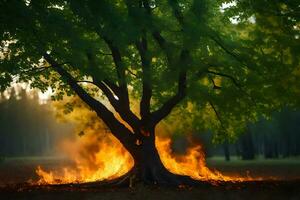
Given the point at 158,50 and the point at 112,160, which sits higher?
the point at 158,50

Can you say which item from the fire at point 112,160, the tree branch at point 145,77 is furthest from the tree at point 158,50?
the fire at point 112,160

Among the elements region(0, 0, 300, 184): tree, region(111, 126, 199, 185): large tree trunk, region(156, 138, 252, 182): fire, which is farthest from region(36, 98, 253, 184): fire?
region(0, 0, 300, 184): tree

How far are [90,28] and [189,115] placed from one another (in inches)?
457

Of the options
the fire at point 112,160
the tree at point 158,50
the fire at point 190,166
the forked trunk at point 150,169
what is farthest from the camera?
the fire at point 190,166

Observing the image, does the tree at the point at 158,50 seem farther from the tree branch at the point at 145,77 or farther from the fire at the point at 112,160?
the fire at the point at 112,160

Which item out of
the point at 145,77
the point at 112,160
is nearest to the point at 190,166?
the point at 112,160

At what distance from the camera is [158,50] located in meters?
20.9

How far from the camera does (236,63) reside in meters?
21.5

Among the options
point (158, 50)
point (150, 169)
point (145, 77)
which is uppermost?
point (158, 50)

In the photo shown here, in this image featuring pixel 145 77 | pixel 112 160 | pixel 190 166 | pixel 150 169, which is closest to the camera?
pixel 145 77

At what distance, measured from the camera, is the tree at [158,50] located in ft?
62.4

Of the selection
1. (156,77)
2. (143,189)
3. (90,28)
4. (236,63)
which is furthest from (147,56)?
(143,189)

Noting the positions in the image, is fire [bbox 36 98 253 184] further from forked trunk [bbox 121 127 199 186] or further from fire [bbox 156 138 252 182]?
forked trunk [bbox 121 127 199 186]

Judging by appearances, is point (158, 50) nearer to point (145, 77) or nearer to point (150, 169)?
point (145, 77)
